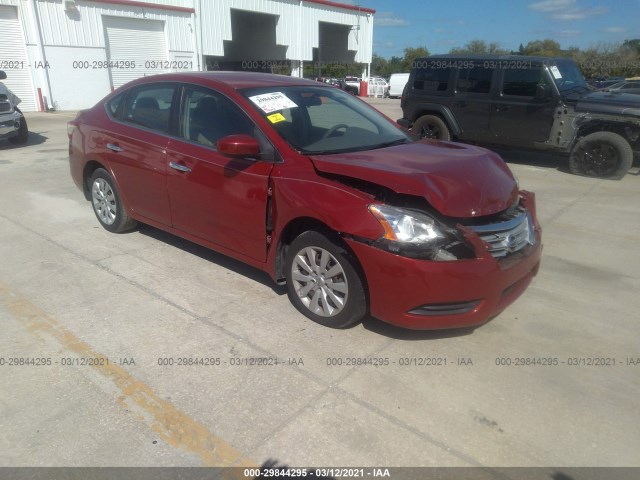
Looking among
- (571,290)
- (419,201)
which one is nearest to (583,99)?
(571,290)

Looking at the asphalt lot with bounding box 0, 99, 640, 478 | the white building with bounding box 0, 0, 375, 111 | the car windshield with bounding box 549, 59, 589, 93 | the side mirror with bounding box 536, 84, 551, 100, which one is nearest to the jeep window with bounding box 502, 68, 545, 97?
the side mirror with bounding box 536, 84, 551, 100

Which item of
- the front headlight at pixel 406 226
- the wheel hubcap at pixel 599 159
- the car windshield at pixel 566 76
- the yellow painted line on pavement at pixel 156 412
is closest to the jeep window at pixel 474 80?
the car windshield at pixel 566 76

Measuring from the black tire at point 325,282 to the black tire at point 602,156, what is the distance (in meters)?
6.76

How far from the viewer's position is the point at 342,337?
3357 mm

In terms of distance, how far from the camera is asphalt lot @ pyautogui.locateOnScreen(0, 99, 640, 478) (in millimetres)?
2436

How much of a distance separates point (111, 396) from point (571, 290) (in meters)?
3.59

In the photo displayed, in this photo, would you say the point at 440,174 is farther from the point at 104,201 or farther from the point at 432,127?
the point at 432,127

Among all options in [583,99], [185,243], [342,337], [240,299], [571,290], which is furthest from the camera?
[583,99]

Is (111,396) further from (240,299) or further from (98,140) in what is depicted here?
(98,140)

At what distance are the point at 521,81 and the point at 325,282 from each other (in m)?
7.18

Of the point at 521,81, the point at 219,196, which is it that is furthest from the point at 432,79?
the point at 219,196

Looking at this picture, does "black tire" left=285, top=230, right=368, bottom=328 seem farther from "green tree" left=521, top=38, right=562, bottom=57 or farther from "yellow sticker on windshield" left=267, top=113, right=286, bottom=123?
"green tree" left=521, top=38, right=562, bottom=57

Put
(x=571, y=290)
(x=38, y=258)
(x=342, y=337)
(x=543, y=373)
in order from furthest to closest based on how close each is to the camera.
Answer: (x=38, y=258) < (x=571, y=290) < (x=342, y=337) < (x=543, y=373)

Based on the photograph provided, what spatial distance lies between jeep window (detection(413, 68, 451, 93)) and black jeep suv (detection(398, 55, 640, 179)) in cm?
2
